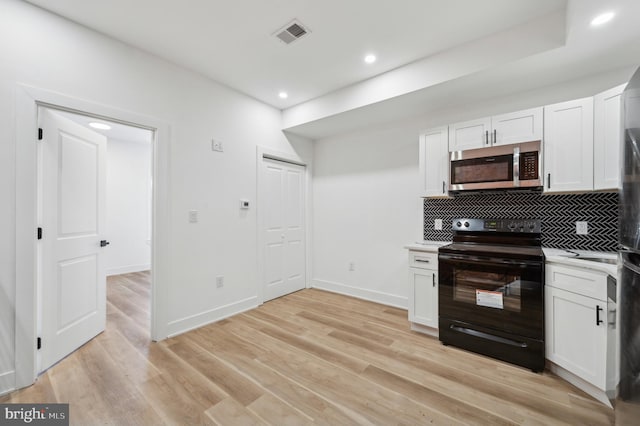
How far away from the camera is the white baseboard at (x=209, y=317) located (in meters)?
2.70

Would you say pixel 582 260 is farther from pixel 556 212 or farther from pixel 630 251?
pixel 630 251

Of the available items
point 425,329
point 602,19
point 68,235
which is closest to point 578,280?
point 425,329

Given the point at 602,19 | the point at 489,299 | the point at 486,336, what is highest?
the point at 602,19

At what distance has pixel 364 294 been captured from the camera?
12.5 feet

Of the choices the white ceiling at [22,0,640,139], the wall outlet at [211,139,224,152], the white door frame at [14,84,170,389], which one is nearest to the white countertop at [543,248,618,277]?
the white ceiling at [22,0,640,139]

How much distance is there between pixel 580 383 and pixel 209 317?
3.34m

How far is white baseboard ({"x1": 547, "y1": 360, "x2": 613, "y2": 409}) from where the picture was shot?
1714 millimetres

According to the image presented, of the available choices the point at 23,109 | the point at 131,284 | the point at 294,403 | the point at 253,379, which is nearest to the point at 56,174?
the point at 23,109

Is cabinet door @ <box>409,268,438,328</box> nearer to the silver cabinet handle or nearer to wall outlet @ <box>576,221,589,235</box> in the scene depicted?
the silver cabinet handle

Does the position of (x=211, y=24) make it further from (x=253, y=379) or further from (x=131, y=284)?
(x=131, y=284)

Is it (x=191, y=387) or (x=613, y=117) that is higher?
(x=613, y=117)

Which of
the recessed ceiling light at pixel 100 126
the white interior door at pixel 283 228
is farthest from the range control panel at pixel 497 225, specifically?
the recessed ceiling light at pixel 100 126

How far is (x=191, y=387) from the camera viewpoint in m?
1.88

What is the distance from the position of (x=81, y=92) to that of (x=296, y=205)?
2.78m
